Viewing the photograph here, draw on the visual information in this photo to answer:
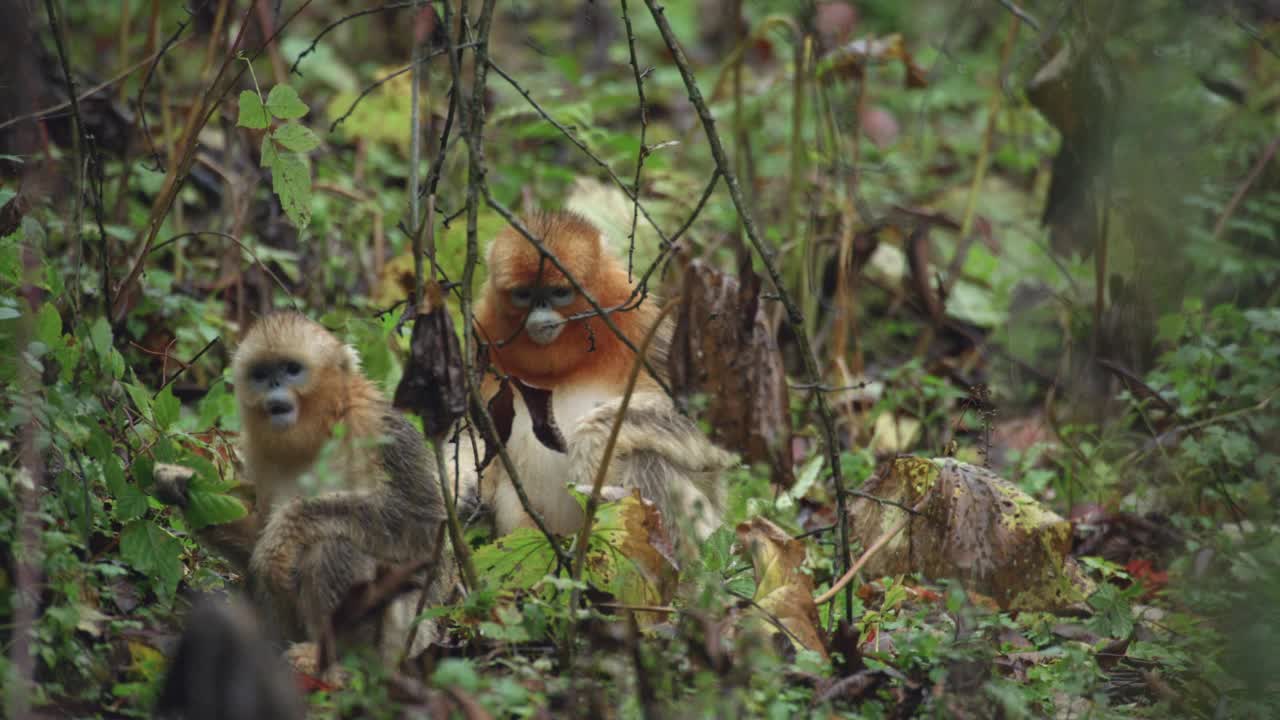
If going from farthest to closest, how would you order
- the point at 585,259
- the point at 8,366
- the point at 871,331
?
the point at 871,331, the point at 585,259, the point at 8,366

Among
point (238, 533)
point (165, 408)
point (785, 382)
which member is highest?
point (165, 408)

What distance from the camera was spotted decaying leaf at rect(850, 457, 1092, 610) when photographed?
333cm

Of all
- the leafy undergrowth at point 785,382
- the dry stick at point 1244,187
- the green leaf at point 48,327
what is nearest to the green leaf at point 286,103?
the leafy undergrowth at point 785,382

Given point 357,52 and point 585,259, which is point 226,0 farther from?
point 357,52

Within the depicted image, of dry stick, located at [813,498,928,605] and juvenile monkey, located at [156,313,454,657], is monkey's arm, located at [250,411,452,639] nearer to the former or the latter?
juvenile monkey, located at [156,313,454,657]

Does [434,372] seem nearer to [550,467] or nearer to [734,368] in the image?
[734,368]

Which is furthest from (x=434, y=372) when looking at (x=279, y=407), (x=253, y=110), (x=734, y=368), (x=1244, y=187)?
(x=1244, y=187)

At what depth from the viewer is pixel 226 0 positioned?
14.6 ft

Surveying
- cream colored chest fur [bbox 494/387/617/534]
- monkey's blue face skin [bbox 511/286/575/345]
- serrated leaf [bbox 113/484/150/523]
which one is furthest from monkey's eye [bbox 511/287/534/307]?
serrated leaf [bbox 113/484/150/523]

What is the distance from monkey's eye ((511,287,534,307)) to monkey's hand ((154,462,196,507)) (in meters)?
1.19

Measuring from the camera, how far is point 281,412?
11.0ft

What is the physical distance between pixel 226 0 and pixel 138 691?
8.28 feet

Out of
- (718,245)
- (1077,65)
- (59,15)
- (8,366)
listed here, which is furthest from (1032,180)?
(8,366)

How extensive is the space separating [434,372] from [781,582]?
1.32 m
